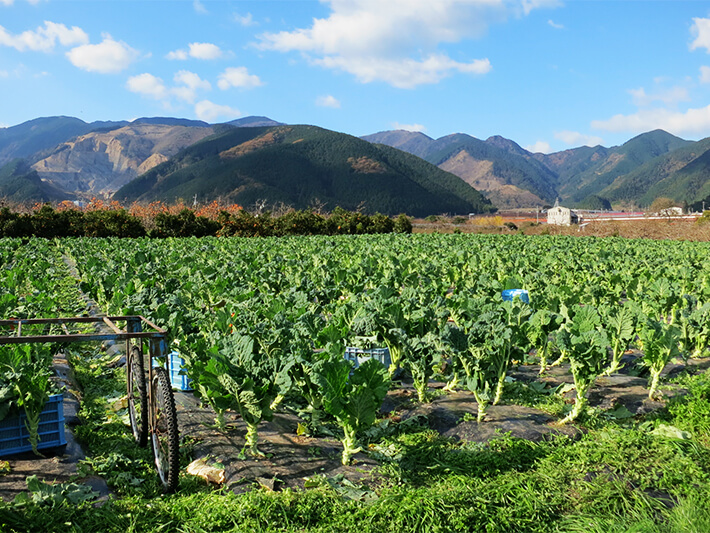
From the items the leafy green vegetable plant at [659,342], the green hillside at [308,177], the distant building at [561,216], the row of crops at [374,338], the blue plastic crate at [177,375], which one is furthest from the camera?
the green hillside at [308,177]

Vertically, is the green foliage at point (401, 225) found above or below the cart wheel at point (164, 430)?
above

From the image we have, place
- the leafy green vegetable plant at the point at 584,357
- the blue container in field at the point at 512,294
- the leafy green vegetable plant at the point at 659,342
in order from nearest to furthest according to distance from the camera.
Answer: the leafy green vegetable plant at the point at 584,357 < the leafy green vegetable plant at the point at 659,342 < the blue container in field at the point at 512,294

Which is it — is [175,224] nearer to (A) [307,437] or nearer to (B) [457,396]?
(B) [457,396]

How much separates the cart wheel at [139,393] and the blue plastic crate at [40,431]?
531 millimetres

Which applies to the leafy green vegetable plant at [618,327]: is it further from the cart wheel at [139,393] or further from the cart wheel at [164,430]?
the cart wheel at [139,393]

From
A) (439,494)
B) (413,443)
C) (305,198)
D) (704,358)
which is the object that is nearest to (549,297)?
(704,358)

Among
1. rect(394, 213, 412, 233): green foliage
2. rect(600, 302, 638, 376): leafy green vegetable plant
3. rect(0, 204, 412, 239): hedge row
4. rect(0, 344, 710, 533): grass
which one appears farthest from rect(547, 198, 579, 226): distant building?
rect(0, 344, 710, 533): grass

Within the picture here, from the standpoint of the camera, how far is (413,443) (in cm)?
439

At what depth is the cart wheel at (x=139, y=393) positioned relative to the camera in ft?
13.3

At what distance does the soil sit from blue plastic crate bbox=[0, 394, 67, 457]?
9 centimetres

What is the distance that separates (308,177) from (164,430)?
344 ft

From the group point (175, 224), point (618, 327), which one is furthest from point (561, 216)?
point (618, 327)

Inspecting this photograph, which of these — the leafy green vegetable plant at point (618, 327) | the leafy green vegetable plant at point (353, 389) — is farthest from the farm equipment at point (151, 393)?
the leafy green vegetable plant at point (618, 327)

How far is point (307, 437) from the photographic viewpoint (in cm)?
454
